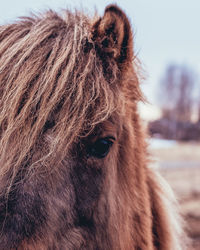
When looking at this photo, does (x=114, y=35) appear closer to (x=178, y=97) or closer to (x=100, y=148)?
(x=100, y=148)

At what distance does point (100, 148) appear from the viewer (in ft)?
4.75

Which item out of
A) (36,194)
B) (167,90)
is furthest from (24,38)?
(167,90)

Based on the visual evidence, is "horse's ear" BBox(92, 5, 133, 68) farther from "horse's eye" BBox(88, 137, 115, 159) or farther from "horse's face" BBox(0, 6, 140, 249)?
"horse's eye" BBox(88, 137, 115, 159)

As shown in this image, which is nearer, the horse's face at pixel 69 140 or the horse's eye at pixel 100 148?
the horse's face at pixel 69 140

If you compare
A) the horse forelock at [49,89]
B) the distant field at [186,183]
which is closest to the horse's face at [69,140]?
the horse forelock at [49,89]

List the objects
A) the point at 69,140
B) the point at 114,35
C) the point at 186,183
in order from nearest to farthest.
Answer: the point at 69,140 → the point at 114,35 → the point at 186,183

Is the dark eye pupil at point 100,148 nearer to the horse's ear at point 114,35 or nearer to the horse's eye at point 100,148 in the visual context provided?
the horse's eye at point 100,148

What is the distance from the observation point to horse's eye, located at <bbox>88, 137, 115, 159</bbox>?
4.69 feet

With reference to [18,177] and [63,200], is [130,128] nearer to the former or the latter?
[63,200]

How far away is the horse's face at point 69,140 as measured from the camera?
125 cm

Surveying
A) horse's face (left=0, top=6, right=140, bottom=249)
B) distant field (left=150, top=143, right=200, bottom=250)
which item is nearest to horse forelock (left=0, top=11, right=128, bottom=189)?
horse's face (left=0, top=6, right=140, bottom=249)

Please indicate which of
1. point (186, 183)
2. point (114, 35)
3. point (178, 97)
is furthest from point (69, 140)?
point (186, 183)

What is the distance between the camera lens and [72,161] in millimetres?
1367

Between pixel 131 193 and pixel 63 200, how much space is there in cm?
55
